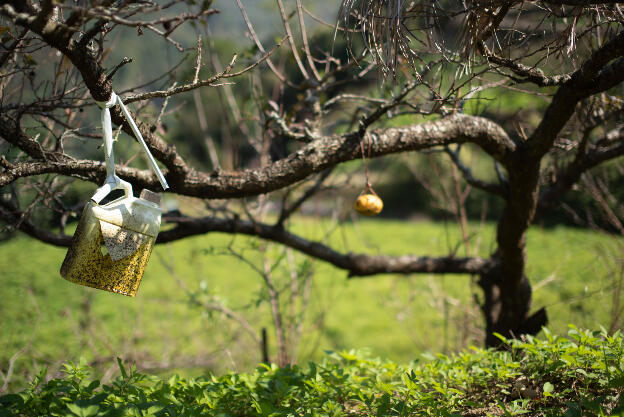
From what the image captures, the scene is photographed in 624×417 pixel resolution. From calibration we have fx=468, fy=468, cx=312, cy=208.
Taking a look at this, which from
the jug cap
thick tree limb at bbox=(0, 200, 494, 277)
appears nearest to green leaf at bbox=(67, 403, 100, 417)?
the jug cap

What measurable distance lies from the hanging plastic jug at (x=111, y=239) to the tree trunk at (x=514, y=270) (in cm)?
197

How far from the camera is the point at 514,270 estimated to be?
3.06m

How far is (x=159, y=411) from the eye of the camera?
161 cm

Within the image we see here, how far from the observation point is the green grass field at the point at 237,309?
13.4 feet

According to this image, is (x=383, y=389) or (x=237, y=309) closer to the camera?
(x=383, y=389)

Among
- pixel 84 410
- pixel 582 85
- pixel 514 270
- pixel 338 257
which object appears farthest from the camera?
pixel 338 257

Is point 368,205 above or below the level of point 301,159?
below

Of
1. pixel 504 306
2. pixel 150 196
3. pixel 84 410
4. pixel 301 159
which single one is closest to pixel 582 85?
pixel 301 159

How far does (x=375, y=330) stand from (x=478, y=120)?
4.45 meters

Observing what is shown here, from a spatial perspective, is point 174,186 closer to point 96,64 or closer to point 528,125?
point 96,64

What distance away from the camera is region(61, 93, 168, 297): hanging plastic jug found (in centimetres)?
149

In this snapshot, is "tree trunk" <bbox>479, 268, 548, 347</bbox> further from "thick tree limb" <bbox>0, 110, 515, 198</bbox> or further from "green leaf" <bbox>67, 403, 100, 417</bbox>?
"green leaf" <bbox>67, 403, 100, 417</bbox>

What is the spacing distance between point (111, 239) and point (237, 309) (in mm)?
2246

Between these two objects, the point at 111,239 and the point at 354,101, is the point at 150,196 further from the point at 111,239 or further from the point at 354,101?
the point at 354,101
